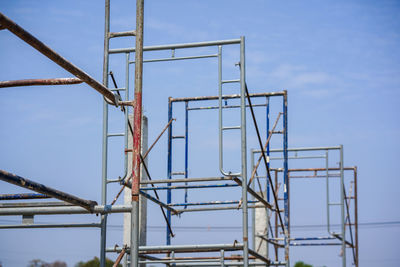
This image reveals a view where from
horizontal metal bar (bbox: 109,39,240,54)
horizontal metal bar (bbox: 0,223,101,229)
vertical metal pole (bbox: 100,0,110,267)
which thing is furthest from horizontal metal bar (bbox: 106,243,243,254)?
horizontal metal bar (bbox: 0,223,101,229)

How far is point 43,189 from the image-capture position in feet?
16.5

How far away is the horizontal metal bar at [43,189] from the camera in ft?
15.0

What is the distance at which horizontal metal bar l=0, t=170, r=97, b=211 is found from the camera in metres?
4.57

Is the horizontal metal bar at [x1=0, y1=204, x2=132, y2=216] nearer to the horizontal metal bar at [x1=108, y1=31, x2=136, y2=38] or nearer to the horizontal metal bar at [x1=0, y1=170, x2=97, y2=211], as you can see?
the horizontal metal bar at [x1=0, y1=170, x2=97, y2=211]

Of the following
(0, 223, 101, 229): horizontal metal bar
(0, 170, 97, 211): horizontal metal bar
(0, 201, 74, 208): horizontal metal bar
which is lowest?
(0, 223, 101, 229): horizontal metal bar

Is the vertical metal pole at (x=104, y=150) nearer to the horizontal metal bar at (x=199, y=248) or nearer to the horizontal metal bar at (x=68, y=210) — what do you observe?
the horizontal metal bar at (x=68, y=210)

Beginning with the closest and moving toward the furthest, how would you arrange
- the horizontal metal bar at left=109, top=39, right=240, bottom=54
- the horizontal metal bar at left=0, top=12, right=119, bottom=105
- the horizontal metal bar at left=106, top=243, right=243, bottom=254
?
the horizontal metal bar at left=0, top=12, right=119, bottom=105 < the horizontal metal bar at left=106, top=243, right=243, bottom=254 < the horizontal metal bar at left=109, top=39, right=240, bottom=54

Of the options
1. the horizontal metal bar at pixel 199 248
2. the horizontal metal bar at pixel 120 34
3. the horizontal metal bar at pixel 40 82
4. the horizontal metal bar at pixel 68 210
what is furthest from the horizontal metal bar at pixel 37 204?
the horizontal metal bar at pixel 199 248

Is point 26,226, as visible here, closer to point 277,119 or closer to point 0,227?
point 0,227

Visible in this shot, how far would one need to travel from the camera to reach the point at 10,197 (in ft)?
18.9

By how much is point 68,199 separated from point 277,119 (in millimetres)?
9582

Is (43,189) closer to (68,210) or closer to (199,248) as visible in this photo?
(68,210)

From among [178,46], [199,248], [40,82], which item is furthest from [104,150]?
[40,82]

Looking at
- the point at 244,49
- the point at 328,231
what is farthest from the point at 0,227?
the point at 328,231
